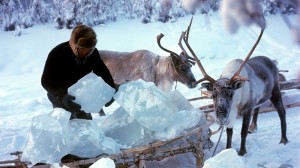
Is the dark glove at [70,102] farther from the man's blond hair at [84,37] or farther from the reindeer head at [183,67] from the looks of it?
the reindeer head at [183,67]

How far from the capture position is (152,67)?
290 cm

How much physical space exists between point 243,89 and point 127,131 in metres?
0.73

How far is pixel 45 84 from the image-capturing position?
1440mm

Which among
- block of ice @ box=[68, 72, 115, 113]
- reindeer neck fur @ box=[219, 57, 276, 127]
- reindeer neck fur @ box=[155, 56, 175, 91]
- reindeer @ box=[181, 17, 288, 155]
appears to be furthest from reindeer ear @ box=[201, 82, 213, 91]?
reindeer neck fur @ box=[155, 56, 175, 91]

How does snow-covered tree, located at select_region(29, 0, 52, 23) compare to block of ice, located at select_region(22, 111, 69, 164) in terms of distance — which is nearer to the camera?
block of ice, located at select_region(22, 111, 69, 164)

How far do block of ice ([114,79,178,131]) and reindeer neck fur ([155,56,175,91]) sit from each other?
1463 mm

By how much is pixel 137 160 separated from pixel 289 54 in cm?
257

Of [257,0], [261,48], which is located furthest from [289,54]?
[257,0]

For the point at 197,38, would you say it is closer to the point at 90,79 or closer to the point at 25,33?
the point at 25,33

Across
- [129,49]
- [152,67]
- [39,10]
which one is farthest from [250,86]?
[39,10]

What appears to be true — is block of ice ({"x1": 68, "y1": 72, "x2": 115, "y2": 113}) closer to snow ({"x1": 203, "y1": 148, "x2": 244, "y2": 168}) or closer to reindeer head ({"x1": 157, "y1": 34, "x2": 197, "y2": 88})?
snow ({"x1": 203, "y1": 148, "x2": 244, "y2": 168})

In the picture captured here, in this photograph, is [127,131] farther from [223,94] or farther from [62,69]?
[223,94]

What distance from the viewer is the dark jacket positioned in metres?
1.44

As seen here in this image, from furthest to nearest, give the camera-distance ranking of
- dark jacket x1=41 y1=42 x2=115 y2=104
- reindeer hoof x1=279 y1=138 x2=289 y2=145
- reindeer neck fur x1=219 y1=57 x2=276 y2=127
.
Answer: reindeer hoof x1=279 y1=138 x2=289 y2=145
reindeer neck fur x1=219 y1=57 x2=276 y2=127
dark jacket x1=41 y1=42 x2=115 y2=104
